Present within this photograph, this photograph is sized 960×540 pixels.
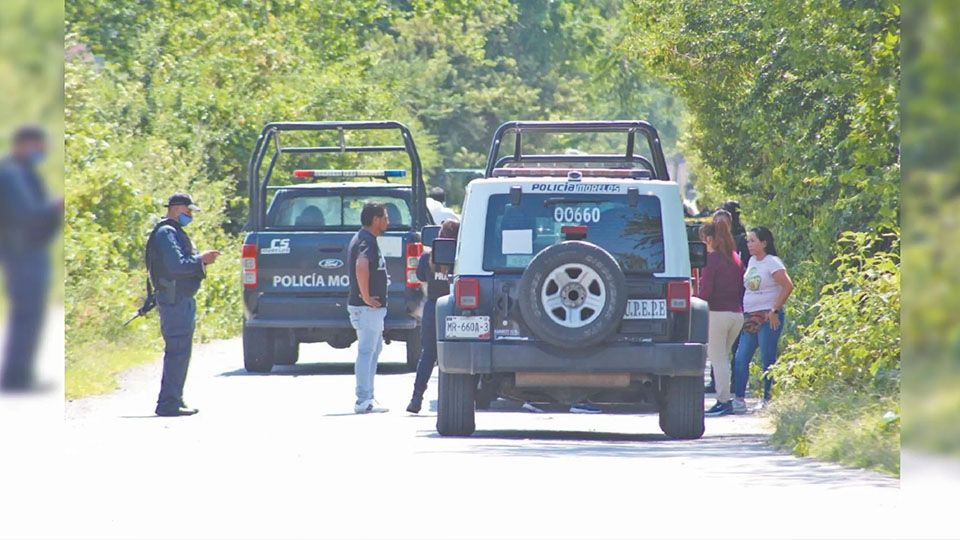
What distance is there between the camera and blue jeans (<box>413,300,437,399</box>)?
A: 15055 mm

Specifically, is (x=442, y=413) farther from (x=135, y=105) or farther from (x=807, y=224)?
(x=135, y=105)

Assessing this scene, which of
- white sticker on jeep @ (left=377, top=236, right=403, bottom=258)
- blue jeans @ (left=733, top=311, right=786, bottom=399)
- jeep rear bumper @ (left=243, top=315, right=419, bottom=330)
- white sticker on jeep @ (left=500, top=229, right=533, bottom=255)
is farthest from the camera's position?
white sticker on jeep @ (left=377, top=236, right=403, bottom=258)

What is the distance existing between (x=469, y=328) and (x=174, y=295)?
339 cm

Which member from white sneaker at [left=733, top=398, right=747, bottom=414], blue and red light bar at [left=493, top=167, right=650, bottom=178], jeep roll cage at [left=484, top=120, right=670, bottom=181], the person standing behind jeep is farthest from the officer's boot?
white sneaker at [left=733, top=398, right=747, bottom=414]

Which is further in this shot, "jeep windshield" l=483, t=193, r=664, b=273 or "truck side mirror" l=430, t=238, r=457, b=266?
"truck side mirror" l=430, t=238, r=457, b=266

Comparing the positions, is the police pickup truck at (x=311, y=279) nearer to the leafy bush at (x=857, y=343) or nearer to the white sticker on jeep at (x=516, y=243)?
the leafy bush at (x=857, y=343)

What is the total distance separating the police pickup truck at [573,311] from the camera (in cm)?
1218

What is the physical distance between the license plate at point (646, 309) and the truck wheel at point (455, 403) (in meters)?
1.18

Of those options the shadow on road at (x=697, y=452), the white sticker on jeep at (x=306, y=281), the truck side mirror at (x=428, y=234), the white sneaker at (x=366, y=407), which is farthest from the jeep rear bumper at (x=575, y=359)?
the white sticker on jeep at (x=306, y=281)

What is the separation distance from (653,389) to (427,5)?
19.9 metres

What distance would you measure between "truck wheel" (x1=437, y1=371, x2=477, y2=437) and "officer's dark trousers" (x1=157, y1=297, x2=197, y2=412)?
2879 millimetres

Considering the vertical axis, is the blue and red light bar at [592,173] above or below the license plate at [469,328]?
above

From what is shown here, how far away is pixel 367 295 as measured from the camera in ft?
49.9

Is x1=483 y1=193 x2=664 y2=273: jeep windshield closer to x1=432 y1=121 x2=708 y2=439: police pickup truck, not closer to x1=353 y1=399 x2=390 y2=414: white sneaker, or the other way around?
x1=432 y1=121 x2=708 y2=439: police pickup truck
